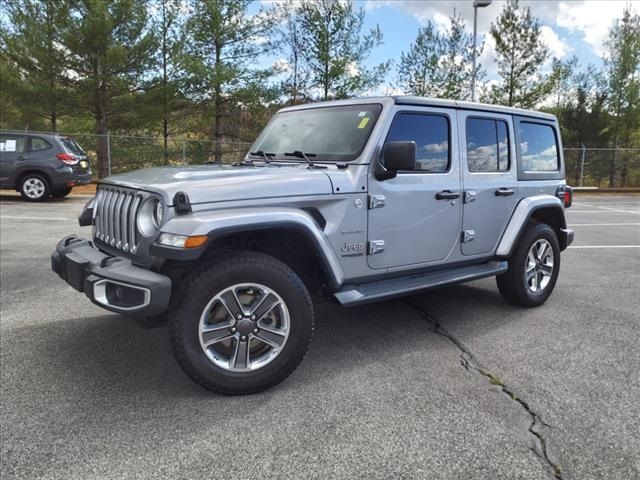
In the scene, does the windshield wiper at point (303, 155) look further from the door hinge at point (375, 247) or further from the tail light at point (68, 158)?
the tail light at point (68, 158)

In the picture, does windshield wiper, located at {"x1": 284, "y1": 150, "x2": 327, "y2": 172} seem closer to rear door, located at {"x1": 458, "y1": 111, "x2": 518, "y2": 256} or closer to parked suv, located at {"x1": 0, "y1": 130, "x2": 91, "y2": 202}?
rear door, located at {"x1": 458, "y1": 111, "x2": 518, "y2": 256}

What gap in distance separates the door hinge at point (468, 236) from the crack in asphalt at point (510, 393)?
0.77m

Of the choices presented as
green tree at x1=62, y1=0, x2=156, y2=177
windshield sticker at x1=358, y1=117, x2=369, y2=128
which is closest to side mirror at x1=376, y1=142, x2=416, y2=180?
windshield sticker at x1=358, y1=117, x2=369, y2=128

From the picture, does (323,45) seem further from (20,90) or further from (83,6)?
(20,90)

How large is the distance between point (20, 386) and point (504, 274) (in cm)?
395

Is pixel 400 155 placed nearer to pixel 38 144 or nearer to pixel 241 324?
pixel 241 324

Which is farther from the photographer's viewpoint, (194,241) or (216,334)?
(216,334)

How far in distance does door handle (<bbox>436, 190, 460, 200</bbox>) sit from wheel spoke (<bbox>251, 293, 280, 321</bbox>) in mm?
1634

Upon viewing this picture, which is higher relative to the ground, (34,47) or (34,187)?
(34,47)

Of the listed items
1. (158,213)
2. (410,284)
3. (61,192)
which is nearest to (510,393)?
(410,284)

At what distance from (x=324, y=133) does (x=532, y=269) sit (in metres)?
2.45

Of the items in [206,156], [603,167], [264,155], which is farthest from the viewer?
[603,167]

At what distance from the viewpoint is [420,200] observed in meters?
3.90

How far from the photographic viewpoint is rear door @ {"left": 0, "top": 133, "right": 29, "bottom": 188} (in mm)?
13188
